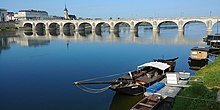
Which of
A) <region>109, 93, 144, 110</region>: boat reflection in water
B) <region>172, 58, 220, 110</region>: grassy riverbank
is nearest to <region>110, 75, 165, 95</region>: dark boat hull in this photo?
<region>109, 93, 144, 110</region>: boat reflection in water

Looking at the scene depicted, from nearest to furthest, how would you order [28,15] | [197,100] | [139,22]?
[197,100] < [139,22] < [28,15]

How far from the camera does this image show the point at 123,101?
14.3 meters

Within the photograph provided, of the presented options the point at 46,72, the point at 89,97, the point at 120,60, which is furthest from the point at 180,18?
the point at 89,97

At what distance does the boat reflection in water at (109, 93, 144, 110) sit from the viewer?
44.4 feet

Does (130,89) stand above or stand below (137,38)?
below

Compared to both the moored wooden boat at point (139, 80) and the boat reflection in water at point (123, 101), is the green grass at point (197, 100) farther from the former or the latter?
the moored wooden boat at point (139, 80)

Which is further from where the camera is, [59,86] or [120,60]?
[120,60]

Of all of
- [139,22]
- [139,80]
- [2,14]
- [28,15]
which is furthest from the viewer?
[28,15]

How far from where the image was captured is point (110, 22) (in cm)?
8544

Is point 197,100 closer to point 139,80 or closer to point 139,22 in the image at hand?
point 139,80

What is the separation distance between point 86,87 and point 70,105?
133 inches

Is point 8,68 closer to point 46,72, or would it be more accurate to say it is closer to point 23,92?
point 46,72

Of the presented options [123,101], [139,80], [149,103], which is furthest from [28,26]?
[149,103]

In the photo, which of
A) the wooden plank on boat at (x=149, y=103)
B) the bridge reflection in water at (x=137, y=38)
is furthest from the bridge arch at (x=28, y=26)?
the wooden plank on boat at (x=149, y=103)
